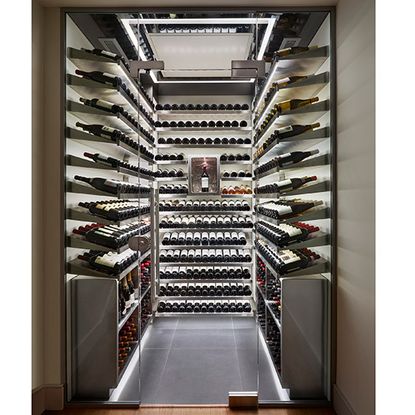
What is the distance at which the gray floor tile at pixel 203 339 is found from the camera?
4.02 m

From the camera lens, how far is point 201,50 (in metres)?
3.62

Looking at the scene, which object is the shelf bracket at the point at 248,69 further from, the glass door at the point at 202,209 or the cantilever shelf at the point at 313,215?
the glass door at the point at 202,209

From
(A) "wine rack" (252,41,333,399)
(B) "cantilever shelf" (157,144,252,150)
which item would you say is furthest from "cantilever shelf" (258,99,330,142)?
(B) "cantilever shelf" (157,144,252,150)
